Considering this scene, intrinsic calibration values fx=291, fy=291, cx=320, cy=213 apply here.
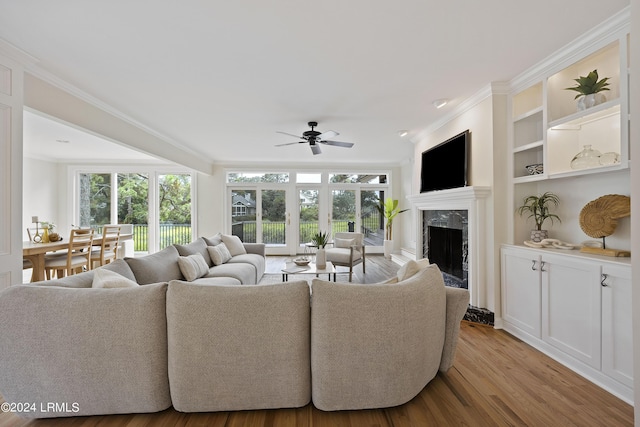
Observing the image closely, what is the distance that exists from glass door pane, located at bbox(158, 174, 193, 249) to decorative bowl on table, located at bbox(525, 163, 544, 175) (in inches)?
271

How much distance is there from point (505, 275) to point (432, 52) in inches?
86.7

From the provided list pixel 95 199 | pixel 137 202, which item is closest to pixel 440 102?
pixel 137 202

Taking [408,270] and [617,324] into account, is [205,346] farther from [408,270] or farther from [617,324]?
[617,324]

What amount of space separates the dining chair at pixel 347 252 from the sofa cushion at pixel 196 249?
195 cm

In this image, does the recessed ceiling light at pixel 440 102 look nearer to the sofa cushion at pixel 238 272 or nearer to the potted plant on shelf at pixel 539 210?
the potted plant on shelf at pixel 539 210

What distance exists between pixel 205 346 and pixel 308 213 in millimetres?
6061

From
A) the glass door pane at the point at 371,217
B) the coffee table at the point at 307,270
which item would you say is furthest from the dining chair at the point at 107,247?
the glass door pane at the point at 371,217

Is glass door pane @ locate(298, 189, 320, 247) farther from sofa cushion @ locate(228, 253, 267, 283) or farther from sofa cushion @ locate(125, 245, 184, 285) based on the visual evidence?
sofa cushion @ locate(125, 245, 184, 285)

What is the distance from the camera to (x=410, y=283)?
68.2 inches

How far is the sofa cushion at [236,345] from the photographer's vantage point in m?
1.58

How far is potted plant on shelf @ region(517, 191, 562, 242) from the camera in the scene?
273 cm

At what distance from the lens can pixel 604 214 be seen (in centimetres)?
220

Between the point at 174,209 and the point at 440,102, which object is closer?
the point at 440,102

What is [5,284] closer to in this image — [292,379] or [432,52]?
[292,379]
